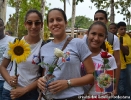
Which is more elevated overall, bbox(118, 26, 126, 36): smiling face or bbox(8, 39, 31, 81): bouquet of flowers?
bbox(118, 26, 126, 36): smiling face

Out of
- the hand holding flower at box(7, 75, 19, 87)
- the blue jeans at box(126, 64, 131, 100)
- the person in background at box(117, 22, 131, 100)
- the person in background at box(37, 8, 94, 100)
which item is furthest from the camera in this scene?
the blue jeans at box(126, 64, 131, 100)

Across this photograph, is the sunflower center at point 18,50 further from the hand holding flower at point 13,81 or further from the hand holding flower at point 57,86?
the hand holding flower at point 57,86

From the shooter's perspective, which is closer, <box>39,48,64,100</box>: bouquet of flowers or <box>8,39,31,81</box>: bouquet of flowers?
<box>39,48,64,100</box>: bouquet of flowers

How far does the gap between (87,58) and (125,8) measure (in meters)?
17.5

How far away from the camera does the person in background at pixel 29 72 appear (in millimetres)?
3037

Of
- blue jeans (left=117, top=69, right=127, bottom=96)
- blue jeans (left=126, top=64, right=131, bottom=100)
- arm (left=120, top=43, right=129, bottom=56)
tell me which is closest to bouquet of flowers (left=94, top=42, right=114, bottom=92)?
arm (left=120, top=43, right=129, bottom=56)

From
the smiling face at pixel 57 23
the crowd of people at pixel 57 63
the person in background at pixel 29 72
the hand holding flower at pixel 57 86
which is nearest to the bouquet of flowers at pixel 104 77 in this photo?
the crowd of people at pixel 57 63

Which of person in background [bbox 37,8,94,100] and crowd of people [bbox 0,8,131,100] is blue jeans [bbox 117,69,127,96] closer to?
crowd of people [bbox 0,8,131,100]

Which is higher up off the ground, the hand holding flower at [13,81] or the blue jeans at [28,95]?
the hand holding flower at [13,81]

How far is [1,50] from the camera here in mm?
4719

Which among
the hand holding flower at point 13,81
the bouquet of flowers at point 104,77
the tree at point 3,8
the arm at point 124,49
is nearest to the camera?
the bouquet of flowers at point 104,77

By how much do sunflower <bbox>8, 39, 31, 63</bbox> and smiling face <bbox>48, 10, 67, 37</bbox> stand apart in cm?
39

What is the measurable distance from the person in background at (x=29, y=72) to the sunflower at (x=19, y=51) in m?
0.24

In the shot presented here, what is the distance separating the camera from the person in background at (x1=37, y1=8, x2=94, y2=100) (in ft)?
8.38
